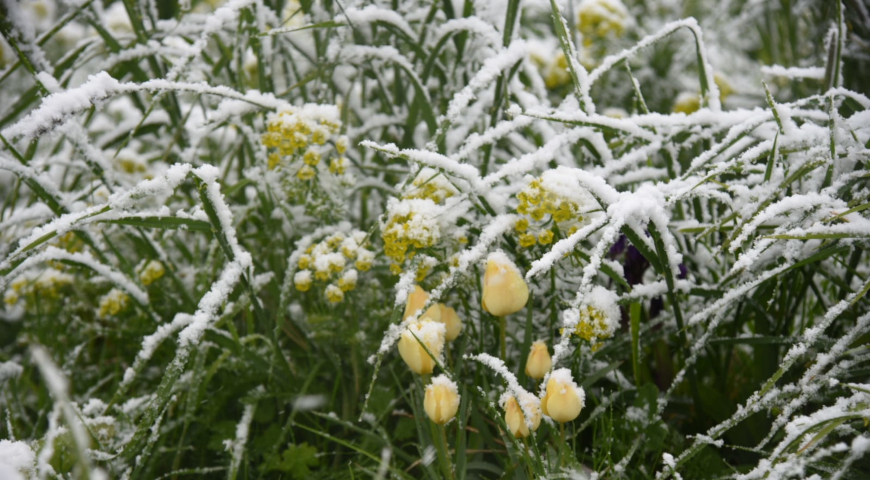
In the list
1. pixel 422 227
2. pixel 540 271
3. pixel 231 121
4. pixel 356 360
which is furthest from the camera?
pixel 231 121

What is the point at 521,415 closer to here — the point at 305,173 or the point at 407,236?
the point at 407,236

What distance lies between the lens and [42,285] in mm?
1222

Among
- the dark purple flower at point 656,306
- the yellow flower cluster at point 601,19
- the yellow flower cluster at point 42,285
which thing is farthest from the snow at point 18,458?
the yellow flower cluster at point 601,19

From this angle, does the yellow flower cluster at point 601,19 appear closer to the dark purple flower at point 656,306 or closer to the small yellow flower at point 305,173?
the dark purple flower at point 656,306

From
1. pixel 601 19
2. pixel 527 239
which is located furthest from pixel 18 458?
pixel 601 19

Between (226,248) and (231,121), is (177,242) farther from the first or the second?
(226,248)

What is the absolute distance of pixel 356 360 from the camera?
38.1 inches

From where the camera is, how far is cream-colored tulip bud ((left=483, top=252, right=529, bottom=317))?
685 mm

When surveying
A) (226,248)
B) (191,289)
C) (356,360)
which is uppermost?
(226,248)

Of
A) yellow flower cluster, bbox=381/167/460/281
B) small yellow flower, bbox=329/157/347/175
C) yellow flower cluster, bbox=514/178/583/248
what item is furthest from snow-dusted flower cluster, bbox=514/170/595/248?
small yellow flower, bbox=329/157/347/175

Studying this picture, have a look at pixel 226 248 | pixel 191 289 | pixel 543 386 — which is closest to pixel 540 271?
pixel 543 386

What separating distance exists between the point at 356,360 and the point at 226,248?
0.29 meters

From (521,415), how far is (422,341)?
0.13 metres

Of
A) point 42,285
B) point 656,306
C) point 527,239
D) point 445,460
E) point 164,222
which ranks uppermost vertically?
point 164,222
